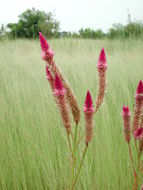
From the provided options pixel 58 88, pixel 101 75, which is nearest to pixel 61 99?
pixel 58 88

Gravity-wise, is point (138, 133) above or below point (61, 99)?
below

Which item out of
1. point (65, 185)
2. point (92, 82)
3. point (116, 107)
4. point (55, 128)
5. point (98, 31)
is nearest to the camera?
point (65, 185)

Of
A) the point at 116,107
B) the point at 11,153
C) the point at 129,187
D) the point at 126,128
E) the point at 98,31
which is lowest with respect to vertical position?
the point at 129,187

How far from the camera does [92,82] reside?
82.8 inches

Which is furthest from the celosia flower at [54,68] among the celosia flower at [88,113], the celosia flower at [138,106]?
the celosia flower at [138,106]

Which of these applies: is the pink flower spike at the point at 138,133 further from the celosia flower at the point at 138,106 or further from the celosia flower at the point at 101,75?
the celosia flower at the point at 101,75

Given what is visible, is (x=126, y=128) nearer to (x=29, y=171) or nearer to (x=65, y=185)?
(x=65, y=185)

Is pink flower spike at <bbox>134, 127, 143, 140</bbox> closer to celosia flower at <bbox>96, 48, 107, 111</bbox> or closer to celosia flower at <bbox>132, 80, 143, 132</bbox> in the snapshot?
celosia flower at <bbox>132, 80, 143, 132</bbox>

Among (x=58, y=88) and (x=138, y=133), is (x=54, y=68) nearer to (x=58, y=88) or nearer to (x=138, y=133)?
(x=58, y=88)

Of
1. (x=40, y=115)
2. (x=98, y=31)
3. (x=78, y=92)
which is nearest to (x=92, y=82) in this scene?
(x=78, y=92)

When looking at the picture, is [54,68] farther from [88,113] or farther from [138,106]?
[138,106]

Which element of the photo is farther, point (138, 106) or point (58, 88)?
point (138, 106)

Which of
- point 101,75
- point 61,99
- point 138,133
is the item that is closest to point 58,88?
point 61,99

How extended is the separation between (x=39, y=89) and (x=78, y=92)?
10.9 inches
